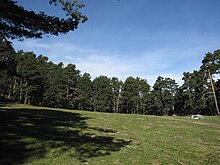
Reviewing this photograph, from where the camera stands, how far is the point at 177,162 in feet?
25.0

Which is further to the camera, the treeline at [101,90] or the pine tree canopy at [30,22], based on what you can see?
the treeline at [101,90]

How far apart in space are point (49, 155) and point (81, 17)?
756 cm

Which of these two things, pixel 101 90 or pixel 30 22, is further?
pixel 101 90

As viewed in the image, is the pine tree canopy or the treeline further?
the treeline

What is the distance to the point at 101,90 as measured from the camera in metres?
74.4

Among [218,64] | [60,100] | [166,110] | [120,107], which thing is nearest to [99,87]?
[120,107]

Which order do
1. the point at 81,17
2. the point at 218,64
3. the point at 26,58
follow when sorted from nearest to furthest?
the point at 81,17, the point at 218,64, the point at 26,58

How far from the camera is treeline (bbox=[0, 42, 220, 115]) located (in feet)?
164

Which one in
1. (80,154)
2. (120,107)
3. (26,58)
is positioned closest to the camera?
(80,154)

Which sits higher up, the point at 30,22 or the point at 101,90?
the point at 101,90

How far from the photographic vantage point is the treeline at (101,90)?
4997cm

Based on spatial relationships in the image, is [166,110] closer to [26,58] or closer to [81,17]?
[26,58]

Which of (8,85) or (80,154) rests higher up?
(8,85)

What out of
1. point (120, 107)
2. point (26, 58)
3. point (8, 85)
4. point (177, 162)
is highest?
point (26, 58)
